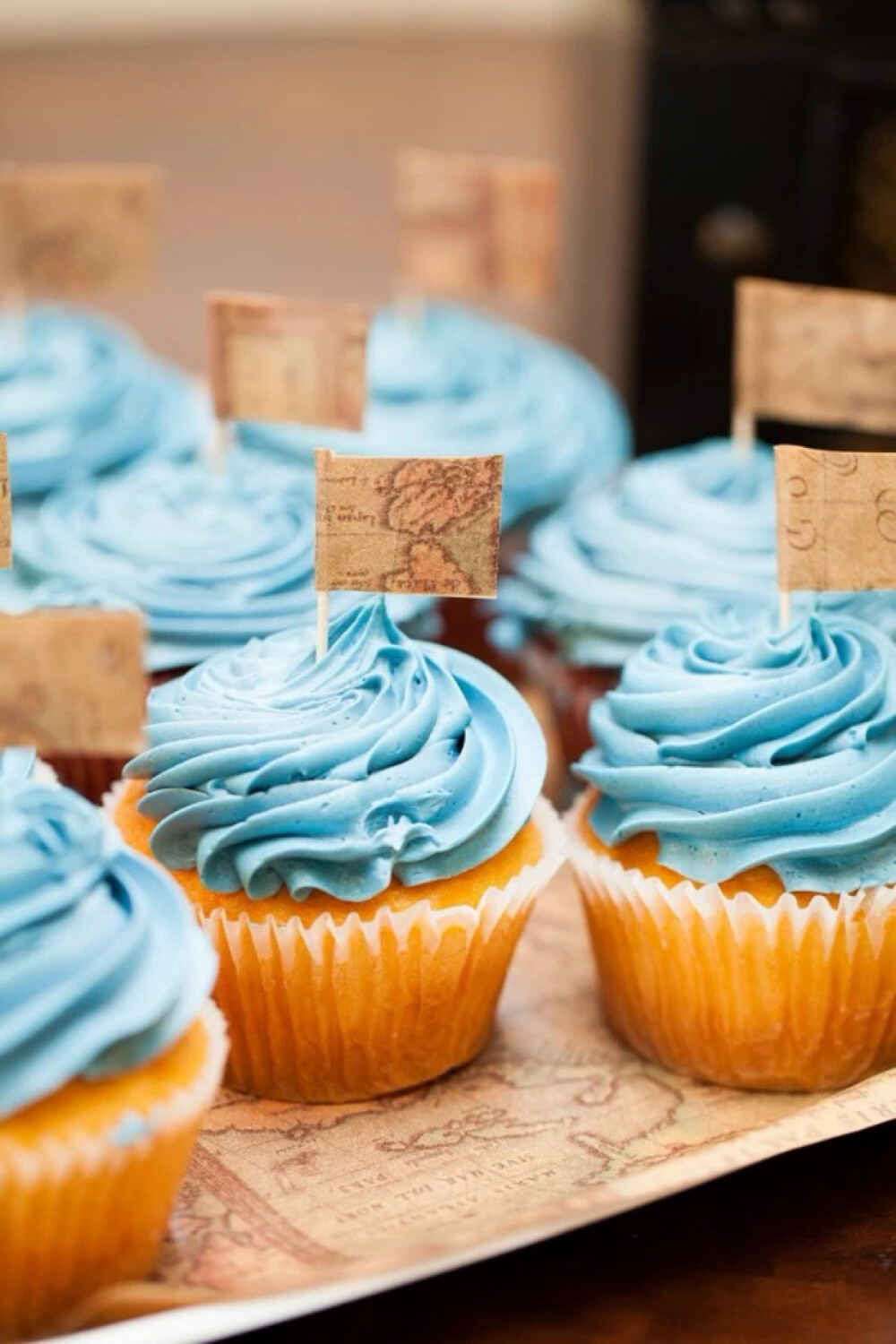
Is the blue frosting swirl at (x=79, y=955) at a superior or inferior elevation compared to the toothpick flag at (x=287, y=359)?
inferior

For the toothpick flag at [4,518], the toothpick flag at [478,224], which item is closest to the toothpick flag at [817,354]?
the toothpick flag at [478,224]

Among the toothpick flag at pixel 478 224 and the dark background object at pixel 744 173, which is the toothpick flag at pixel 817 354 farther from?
the dark background object at pixel 744 173

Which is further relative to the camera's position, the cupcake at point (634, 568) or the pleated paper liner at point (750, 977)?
the cupcake at point (634, 568)

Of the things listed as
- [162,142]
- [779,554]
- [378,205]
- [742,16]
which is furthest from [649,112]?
[779,554]

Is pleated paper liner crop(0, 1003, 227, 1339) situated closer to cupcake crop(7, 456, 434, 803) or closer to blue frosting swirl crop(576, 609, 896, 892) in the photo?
blue frosting swirl crop(576, 609, 896, 892)

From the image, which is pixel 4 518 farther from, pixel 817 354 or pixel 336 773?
pixel 817 354

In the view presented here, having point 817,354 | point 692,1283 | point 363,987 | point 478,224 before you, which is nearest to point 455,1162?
point 363,987

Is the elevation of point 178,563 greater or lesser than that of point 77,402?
lesser
